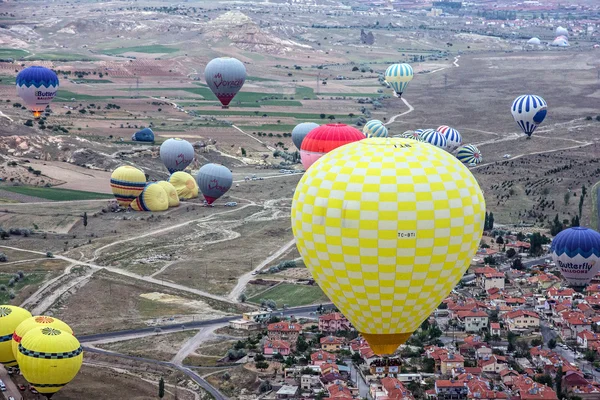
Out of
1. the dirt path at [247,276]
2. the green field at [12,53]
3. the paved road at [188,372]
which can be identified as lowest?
the green field at [12,53]

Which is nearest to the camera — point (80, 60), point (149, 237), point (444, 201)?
point (444, 201)

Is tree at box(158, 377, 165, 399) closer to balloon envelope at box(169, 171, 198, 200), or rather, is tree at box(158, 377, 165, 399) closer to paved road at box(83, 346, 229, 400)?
paved road at box(83, 346, 229, 400)

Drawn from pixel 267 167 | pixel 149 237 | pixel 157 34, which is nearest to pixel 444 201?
pixel 149 237

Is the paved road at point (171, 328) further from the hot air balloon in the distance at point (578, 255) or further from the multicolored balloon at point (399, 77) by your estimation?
the multicolored balloon at point (399, 77)

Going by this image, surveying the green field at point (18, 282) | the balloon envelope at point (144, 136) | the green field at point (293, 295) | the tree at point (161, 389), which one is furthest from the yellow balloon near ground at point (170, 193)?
the tree at point (161, 389)

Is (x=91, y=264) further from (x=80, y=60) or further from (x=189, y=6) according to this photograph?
(x=189, y=6)

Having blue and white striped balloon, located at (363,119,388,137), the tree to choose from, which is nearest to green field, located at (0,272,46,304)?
the tree
